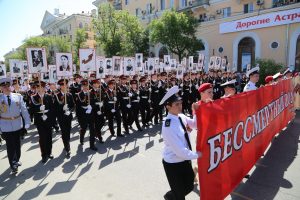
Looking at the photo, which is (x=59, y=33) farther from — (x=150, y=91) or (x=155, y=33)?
(x=150, y=91)

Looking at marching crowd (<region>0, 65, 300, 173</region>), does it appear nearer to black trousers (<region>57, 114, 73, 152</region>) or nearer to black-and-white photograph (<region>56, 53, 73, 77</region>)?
black trousers (<region>57, 114, 73, 152</region>)

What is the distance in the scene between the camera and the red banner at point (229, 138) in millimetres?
3334

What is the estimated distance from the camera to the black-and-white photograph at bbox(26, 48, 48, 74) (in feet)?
23.6

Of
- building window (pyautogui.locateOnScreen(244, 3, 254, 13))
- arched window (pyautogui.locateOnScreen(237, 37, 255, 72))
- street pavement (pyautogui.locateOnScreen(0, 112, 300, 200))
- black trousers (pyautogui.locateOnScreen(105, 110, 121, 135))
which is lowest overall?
street pavement (pyautogui.locateOnScreen(0, 112, 300, 200))

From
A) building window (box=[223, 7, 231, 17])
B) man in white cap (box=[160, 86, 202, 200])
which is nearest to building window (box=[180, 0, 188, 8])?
building window (box=[223, 7, 231, 17])

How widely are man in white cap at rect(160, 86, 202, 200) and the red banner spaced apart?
189 mm

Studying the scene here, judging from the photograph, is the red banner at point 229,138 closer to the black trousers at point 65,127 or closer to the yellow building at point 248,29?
the black trousers at point 65,127

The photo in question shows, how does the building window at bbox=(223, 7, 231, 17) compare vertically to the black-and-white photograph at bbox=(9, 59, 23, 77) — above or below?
above

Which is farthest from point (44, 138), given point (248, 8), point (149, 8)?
point (149, 8)

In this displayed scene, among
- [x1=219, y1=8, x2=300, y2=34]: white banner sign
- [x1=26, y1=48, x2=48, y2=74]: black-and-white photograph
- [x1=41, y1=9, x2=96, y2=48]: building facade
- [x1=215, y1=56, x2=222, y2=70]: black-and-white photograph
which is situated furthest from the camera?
[x1=41, y1=9, x2=96, y2=48]: building facade

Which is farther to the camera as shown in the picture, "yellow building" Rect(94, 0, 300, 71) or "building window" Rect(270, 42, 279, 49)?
"building window" Rect(270, 42, 279, 49)

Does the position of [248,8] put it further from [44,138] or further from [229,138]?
[229,138]

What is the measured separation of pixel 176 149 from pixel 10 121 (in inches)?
173

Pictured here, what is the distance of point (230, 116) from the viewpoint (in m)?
3.88
